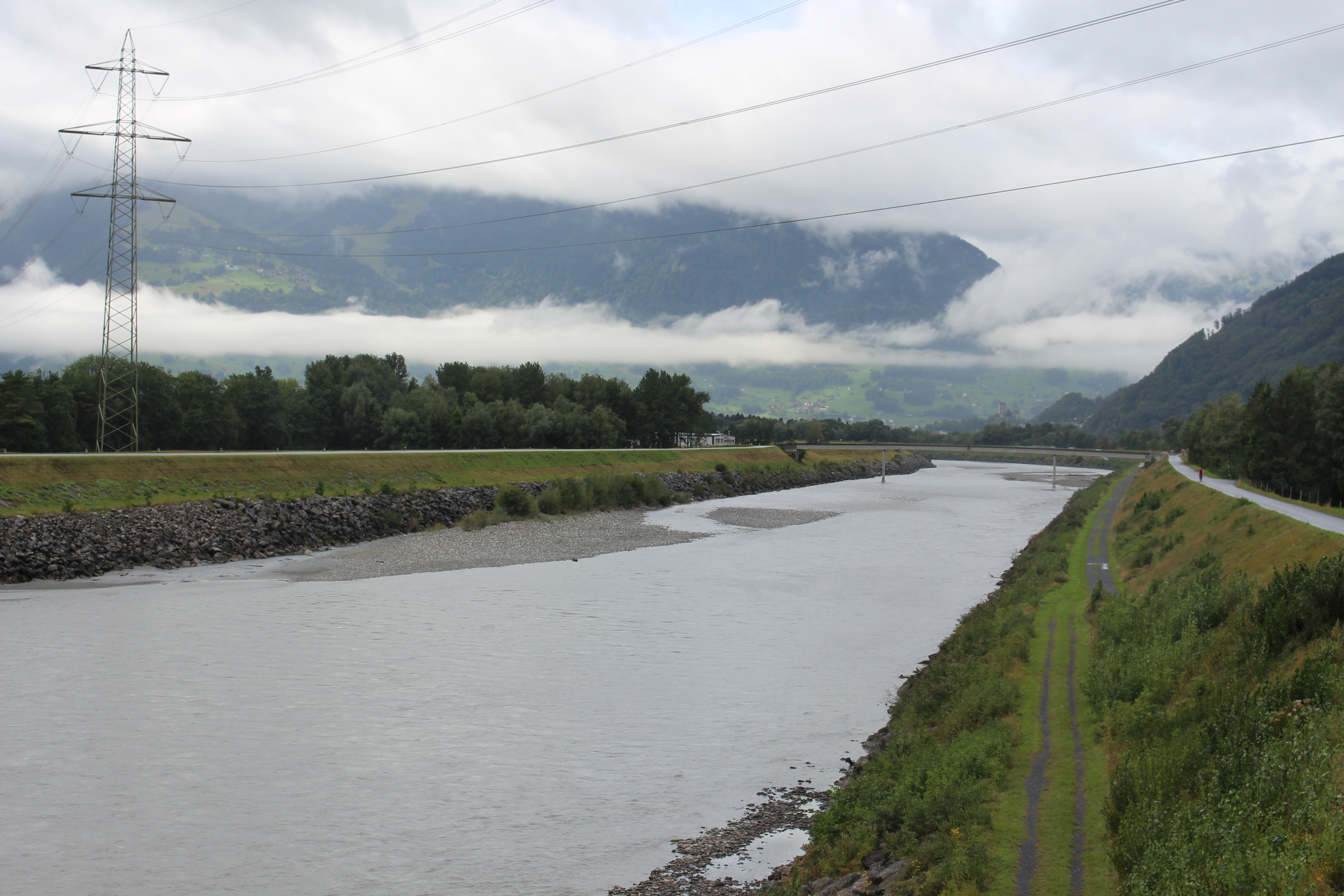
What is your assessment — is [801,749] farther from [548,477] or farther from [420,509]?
[548,477]

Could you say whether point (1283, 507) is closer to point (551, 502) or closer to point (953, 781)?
point (953, 781)

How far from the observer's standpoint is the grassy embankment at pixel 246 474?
41531 mm

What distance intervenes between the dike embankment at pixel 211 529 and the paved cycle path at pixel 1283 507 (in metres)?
44.7

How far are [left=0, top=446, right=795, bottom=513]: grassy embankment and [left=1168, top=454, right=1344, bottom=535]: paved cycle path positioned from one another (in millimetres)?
49884

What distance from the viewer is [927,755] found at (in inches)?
585

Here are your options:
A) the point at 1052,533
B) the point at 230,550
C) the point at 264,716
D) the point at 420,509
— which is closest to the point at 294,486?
the point at 420,509

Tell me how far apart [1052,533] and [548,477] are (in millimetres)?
42827

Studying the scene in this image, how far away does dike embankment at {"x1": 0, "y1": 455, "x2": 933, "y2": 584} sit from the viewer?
119 feet

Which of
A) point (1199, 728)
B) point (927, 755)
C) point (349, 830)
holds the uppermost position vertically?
point (1199, 728)

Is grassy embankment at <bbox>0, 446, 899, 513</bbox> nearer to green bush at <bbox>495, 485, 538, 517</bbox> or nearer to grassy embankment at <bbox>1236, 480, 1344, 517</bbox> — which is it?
green bush at <bbox>495, 485, 538, 517</bbox>

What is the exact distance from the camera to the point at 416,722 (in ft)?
63.9

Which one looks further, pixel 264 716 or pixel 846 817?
pixel 264 716

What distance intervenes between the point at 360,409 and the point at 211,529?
59028 millimetres

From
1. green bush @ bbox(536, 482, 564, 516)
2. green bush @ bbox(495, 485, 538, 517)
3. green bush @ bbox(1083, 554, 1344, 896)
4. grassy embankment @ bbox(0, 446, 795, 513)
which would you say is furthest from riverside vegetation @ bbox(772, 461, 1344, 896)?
green bush @ bbox(536, 482, 564, 516)
